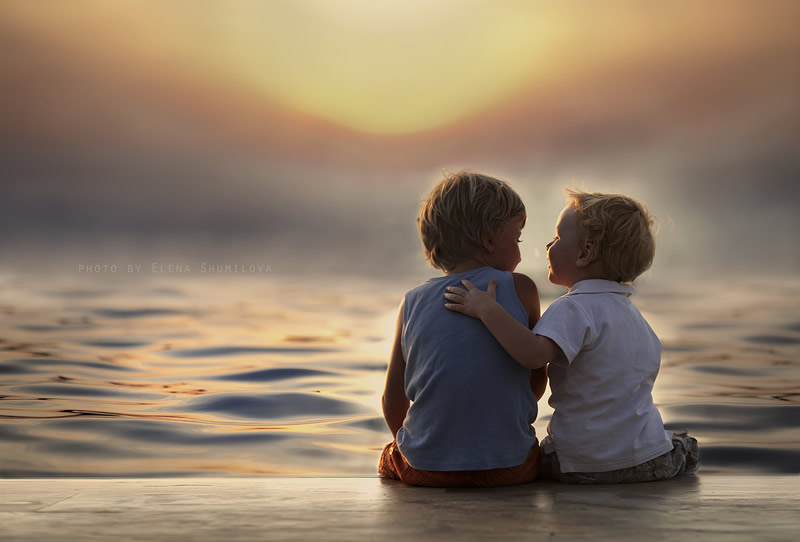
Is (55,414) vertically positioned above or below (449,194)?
below

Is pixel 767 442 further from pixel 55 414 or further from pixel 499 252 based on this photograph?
pixel 55 414

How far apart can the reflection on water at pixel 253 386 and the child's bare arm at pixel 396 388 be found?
65 centimetres

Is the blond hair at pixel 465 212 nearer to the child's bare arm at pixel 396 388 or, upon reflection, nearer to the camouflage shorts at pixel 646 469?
the child's bare arm at pixel 396 388

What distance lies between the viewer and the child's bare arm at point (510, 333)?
1.76 m

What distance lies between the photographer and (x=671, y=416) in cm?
336

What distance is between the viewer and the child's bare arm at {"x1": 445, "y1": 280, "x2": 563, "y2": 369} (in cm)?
176

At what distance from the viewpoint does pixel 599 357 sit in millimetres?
1838

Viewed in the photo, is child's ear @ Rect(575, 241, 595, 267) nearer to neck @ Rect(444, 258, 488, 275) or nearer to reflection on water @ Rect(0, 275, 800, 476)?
neck @ Rect(444, 258, 488, 275)

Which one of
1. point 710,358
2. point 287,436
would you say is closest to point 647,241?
point 287,436

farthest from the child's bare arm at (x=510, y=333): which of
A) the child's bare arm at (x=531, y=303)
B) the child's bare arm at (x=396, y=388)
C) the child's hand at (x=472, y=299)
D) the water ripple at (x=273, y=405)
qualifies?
the water ripple at (x=273, y=405)

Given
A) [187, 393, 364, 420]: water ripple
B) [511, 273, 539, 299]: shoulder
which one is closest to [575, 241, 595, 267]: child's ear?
[511, 273, 539, 299]: shoulder

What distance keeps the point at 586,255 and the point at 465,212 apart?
30cm

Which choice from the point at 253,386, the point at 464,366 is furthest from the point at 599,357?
the point at 253,386

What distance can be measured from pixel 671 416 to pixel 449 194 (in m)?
1.89
